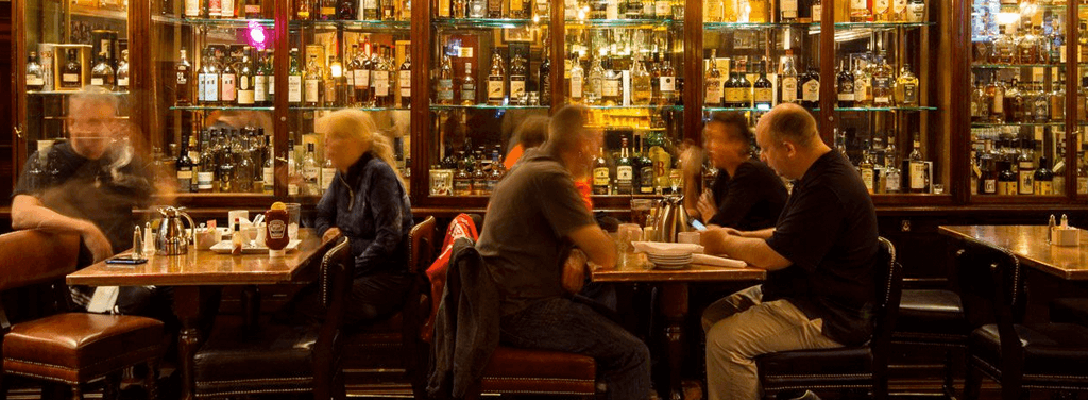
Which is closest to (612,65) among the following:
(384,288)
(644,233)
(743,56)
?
(743,56)

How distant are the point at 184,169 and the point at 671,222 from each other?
9.69 ft

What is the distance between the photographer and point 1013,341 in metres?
3.77

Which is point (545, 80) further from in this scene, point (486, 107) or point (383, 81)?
point (383, 81)

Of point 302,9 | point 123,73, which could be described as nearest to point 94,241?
point 123,73

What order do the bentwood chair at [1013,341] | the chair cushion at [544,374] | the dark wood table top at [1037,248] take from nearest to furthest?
the chair cushion at [544,374], the bentwood chair at [1013,341], the dark wood table top at [1037,248]

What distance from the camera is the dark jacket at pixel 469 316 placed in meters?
3.50

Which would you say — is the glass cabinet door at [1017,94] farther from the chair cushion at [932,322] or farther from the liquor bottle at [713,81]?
the chair cushion at [932,322]

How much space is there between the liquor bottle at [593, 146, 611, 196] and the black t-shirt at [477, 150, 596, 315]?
2343mm

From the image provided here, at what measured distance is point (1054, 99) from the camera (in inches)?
240

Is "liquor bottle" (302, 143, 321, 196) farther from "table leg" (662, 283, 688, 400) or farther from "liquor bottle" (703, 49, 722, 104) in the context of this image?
"table leg" (662, 283, 688, 400)

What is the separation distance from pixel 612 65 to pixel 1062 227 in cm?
262

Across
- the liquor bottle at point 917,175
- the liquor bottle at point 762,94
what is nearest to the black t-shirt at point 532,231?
the liquor bottle at point 762,94

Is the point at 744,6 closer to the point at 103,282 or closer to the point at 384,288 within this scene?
the point at 384,288

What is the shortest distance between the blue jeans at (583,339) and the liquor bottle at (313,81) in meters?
2.79
